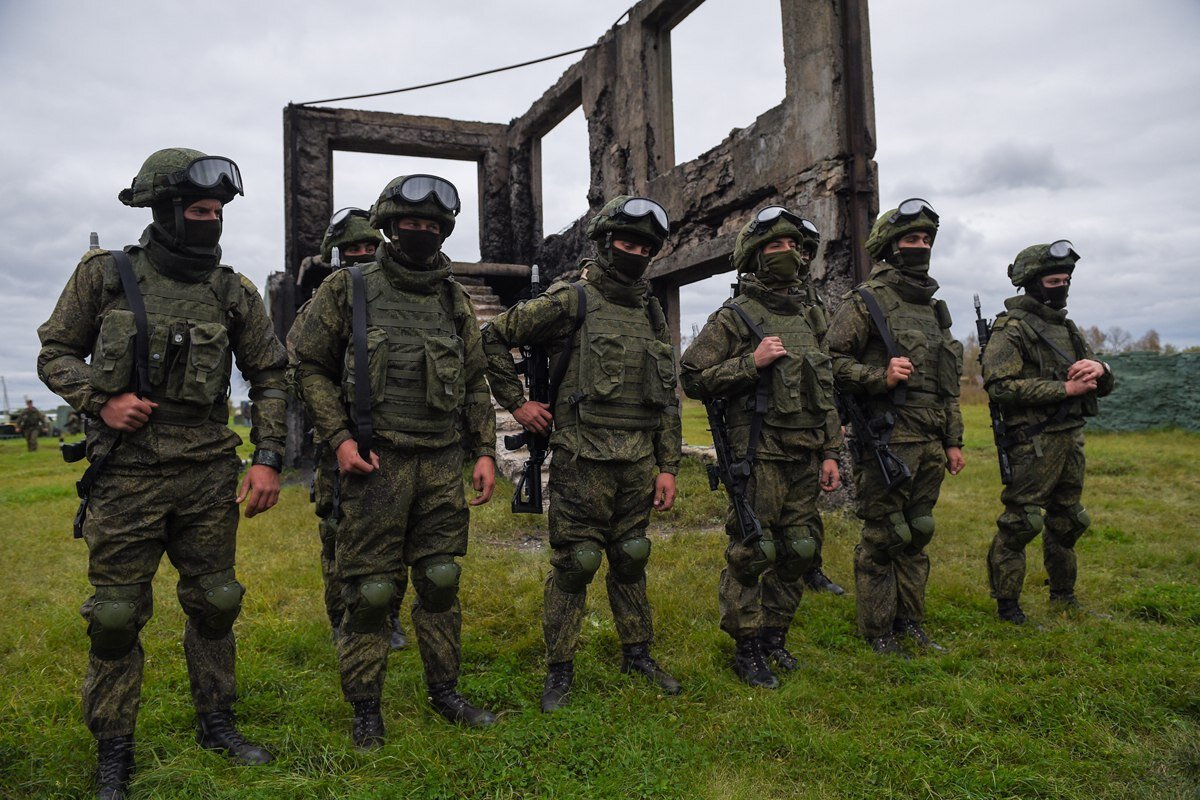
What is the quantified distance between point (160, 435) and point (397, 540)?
3.34ft

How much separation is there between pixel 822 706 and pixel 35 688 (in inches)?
155

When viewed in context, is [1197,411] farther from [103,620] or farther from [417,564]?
[103,620]

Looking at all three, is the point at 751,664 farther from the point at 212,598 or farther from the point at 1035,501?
the point at 212,598

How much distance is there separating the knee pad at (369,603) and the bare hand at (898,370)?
2.93 meters

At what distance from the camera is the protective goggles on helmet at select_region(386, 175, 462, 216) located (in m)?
3.13

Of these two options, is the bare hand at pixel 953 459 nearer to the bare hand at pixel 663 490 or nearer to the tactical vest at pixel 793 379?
the tactical vest at pixel 793 379

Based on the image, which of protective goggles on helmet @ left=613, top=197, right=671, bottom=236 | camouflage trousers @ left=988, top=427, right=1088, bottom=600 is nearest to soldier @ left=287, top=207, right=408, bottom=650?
protective goggles on helmet @ left=613, top=197, right=671, bottom=236

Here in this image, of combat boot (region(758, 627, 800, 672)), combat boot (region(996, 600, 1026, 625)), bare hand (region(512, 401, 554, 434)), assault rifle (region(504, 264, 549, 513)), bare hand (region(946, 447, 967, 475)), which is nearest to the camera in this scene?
bare hand (region(512, 401, 554, 434))

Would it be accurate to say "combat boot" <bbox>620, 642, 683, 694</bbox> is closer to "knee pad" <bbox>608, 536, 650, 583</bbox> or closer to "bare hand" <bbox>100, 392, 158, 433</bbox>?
"knee pad" <bbox>608, 536, 650, 583</bbox>

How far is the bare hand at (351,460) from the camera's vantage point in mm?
3002

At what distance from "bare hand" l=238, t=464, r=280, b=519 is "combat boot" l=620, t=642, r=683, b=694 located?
1.92 m

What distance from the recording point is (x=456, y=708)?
332 centimetres

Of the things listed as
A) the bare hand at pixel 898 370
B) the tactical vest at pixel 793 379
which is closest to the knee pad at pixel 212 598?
the tactical vest at pixel 793 379

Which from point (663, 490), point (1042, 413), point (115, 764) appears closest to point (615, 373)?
point (663, 490)
